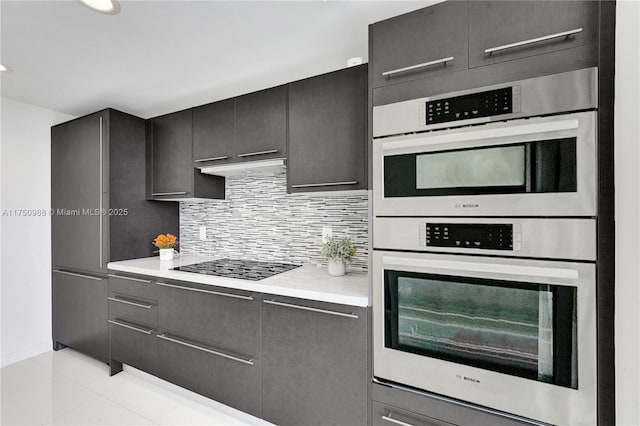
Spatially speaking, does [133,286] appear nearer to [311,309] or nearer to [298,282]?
[298,282]

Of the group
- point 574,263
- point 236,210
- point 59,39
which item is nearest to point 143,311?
point 236,210

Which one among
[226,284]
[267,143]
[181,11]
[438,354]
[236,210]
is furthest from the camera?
[236,210]

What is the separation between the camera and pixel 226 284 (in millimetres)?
1850

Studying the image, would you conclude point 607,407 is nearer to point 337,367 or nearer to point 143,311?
point 337,367

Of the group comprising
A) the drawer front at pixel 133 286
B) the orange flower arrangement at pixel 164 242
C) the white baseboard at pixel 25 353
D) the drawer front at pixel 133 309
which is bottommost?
the white baseboard at pixel 25 353

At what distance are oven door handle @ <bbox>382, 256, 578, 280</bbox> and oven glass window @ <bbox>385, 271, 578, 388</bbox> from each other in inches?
1.7

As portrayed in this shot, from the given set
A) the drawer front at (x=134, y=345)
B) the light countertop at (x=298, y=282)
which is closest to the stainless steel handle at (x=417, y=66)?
the light countertop at (x=298, y=282)

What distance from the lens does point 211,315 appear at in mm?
1928

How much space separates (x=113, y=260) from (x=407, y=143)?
8.26 feet

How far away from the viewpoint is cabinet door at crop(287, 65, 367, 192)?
1785 mm

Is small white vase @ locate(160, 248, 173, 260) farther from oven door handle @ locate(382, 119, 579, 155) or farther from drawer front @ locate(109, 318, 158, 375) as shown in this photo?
oven door handle @ locate(382, 119, 579, 155)

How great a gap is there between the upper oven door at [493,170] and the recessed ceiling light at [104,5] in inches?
56.2

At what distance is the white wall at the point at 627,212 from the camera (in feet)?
3.09

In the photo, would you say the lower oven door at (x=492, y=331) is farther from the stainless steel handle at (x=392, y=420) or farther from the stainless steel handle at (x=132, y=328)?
the stainless steel handle at (x=132, y=328)
